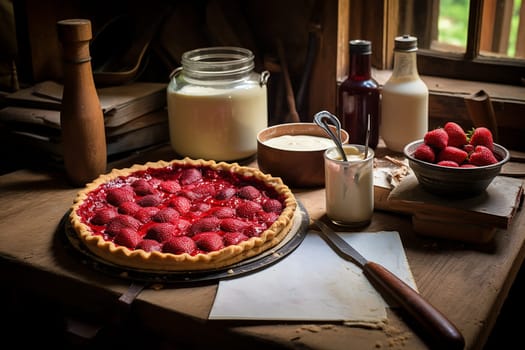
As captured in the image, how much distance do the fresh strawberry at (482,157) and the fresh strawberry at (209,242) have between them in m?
0.50

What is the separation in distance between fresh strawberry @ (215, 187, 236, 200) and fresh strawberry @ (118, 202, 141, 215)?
171mm

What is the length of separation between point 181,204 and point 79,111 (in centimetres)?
33

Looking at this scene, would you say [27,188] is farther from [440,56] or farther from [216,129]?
[440,56]

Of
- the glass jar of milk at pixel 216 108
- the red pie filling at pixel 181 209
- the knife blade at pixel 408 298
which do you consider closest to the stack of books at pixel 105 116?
the glass jar of milk at pixel 216 108

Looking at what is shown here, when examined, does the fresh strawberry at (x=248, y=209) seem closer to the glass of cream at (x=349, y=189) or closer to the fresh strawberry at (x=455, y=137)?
the glass of cream at (x=349, y=189)

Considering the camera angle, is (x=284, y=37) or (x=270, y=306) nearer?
(x=270, y=306)

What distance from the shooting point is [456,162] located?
1311 mm

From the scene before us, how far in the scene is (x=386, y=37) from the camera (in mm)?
1912

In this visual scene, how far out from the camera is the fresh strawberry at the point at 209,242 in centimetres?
122

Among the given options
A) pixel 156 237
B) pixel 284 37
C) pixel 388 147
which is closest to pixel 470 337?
pixel 156 237

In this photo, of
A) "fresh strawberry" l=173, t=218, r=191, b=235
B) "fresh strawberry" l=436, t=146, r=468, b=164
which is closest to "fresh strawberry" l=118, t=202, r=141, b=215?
"fresh strawberry" l=173, t=218, r=191, b=235

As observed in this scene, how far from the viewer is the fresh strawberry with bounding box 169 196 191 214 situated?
1385 millimetres

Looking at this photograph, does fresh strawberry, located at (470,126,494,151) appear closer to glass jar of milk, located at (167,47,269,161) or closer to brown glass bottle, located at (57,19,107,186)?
glass jar of milk, located at (167,47,269,161)

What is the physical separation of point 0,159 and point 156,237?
0.86m
